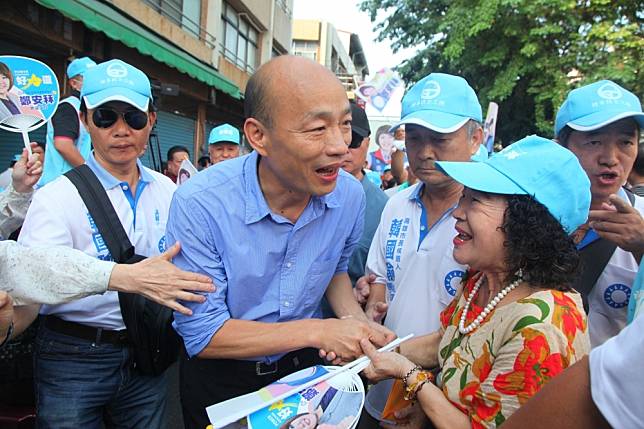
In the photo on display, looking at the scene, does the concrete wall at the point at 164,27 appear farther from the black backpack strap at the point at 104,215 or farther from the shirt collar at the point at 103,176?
the black backpack strap at the point at 104,215

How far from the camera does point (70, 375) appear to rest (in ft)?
6.45

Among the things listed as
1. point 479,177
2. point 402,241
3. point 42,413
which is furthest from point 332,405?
point 42,413

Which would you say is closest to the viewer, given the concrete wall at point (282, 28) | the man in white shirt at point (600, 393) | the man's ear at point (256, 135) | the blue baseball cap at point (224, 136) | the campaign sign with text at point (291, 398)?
the man in white shirt at point (600, 393)

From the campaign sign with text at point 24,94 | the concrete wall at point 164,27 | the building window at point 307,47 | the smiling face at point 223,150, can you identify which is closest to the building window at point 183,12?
the concrete wall at point 164,27

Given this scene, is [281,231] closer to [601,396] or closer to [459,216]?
[459,216]

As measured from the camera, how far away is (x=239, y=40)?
16.0m

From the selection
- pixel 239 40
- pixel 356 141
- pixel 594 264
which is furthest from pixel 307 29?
pixel 594 264

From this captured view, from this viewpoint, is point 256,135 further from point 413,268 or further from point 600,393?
point 600,393

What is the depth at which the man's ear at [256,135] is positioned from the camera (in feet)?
5.41

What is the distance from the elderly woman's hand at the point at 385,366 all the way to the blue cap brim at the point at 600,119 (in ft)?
4.50

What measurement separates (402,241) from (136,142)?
4.37 ft

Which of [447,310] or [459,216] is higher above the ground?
[459,216]

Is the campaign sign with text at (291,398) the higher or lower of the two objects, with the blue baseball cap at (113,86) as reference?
lower

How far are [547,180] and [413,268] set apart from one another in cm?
75
